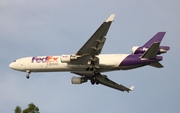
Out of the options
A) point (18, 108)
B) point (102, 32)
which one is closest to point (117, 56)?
point (102, 32)

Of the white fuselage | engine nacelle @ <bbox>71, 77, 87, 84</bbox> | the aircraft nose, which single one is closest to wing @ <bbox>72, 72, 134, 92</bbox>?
engine nacelle @ <bbox>71, 77, 87, 84</bbox>

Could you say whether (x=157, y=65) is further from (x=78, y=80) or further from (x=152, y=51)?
(x=78, y=80)

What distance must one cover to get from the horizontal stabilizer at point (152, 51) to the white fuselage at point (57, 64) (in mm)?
3166

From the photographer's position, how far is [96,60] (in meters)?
56.3

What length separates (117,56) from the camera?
56188 millimetres

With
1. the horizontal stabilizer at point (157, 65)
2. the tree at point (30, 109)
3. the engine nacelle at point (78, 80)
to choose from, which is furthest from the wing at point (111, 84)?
the tree at point (30, 109)

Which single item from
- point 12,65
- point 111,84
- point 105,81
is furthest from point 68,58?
point 111,84

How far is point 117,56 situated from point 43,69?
10.2m

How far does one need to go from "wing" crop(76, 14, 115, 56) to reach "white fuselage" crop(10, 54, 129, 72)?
1.82 m

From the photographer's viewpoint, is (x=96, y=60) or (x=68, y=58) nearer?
(x=68, y=58)

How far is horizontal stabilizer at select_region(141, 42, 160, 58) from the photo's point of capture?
169ft

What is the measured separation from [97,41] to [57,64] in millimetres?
7594

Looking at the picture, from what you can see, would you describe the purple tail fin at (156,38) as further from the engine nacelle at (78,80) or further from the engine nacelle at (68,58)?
the engine nacelle at (78,80)

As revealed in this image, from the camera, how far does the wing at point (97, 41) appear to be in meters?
50.3
